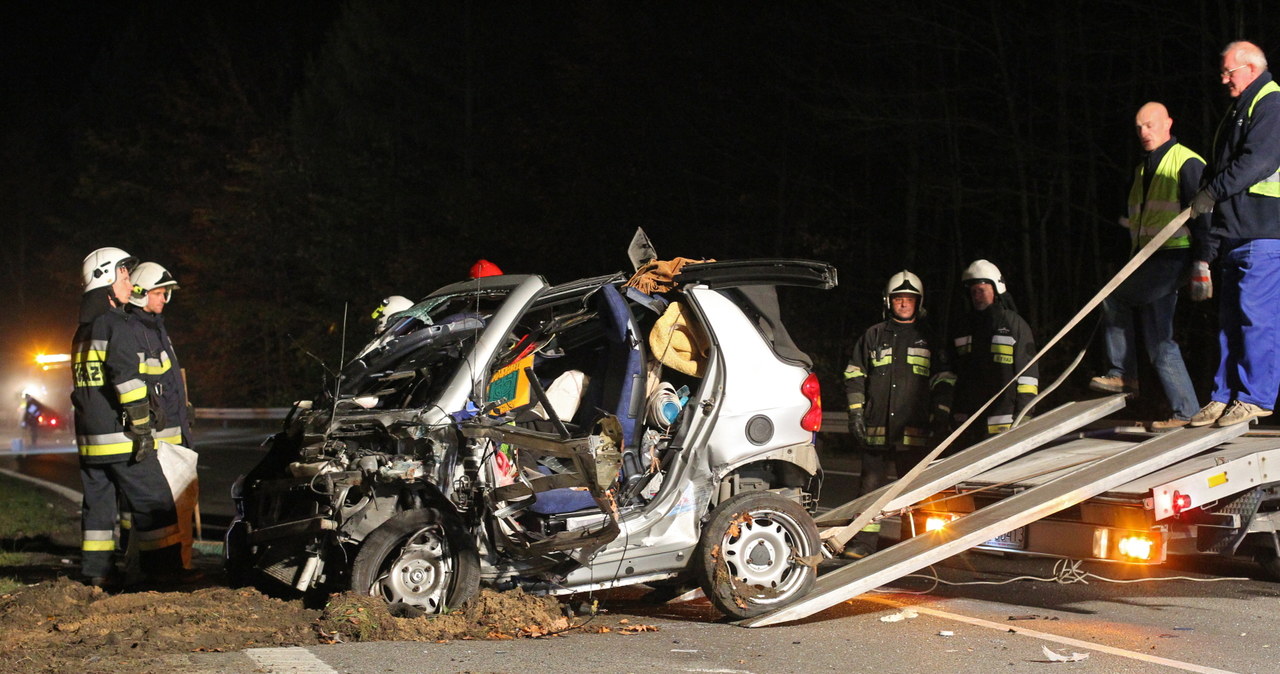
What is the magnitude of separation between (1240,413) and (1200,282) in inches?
30.0

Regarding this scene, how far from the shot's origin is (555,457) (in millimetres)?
6891

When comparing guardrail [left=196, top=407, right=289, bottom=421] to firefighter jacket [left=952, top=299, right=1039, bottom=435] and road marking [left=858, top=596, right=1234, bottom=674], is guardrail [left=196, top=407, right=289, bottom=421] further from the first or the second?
road marking [left=858, top=596, right=1234, bottom=674]

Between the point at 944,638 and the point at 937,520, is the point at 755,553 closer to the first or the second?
the point at 944,638

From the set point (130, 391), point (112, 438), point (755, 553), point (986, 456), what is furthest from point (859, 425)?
point (112, 438)

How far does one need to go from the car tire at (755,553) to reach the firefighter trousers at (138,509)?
359 cm

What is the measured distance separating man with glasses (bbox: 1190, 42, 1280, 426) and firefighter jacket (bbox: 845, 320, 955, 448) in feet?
7.47

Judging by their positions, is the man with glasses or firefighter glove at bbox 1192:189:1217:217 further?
firefighter glove at bbox 1192:189:1217:217

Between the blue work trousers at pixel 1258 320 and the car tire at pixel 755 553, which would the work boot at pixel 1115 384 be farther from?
the car tire at pixel 755 553

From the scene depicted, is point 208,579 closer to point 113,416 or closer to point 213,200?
point 113,416

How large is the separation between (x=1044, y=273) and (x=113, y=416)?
51.7ft

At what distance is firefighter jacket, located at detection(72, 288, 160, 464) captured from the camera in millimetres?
8086

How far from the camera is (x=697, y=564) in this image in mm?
6723

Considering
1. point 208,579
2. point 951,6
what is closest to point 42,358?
point 208,579

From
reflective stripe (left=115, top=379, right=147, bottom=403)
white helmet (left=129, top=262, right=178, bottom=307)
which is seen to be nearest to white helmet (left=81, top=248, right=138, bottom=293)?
white helmet (left=129, top=262, right=178, bottom=307)
